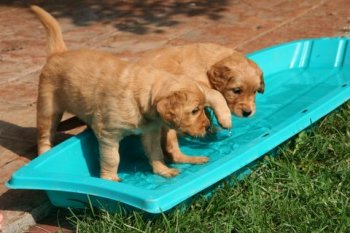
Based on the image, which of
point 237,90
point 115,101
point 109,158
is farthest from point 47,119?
point 237,90

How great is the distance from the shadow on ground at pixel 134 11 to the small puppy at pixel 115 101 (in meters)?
3.71

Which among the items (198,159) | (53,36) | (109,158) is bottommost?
(198,159)

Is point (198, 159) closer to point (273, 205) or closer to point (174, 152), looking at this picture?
point (174, 152)

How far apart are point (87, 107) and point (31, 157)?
0.87m

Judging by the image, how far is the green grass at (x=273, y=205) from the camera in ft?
13.2

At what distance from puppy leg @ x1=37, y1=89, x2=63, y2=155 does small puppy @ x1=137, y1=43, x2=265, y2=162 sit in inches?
28.8

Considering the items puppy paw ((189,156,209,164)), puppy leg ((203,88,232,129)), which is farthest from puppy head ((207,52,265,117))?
puppy paw ((189,156,209,164))

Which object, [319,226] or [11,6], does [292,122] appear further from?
[11,6]

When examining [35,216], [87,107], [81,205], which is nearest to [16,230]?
[35,216]

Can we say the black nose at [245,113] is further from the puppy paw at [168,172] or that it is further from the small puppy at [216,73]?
the puppy paw at [168,172]

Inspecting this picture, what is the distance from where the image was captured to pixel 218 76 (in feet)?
16.7

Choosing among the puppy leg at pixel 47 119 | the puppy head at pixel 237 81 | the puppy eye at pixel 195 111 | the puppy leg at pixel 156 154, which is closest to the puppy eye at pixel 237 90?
the puppy head at pixel 237 81

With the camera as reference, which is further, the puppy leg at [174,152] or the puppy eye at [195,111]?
the puppy leg at [174,152]

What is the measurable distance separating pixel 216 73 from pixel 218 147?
2.74 ft
